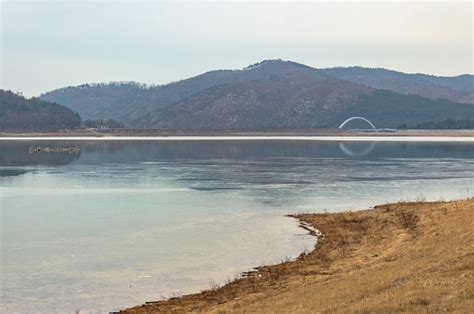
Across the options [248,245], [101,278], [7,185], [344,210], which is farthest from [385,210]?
[7,185]

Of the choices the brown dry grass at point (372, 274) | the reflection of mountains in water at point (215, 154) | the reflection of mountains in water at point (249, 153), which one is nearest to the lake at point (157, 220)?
the brown dry grass at point (372, 274)

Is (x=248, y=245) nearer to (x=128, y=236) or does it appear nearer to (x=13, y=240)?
(x=128, y=236)

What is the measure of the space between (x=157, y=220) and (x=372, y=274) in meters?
17.3

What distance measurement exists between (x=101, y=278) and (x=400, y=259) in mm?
9349

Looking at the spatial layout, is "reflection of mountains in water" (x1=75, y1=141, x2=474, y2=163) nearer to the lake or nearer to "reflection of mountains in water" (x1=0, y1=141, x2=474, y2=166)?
"reflection of mountains in water" (x1=0, y1=141, x2=474, y2=166)

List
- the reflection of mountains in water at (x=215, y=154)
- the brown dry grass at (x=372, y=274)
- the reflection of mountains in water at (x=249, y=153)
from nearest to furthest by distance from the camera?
the brown dry grass at (x=372, y=274), the reflection of mountains in water at (x=215, y=154), the reflection of mountains in water at (x=249, y=153)

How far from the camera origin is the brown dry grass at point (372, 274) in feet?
42.1

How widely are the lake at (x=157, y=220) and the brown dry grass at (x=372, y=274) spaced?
143 centimetres

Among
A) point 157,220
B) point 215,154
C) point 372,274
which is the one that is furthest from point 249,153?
point 372,274

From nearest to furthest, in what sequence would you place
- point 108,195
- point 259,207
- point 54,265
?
1. point 54,265
2. point 259,207
3. point 108,195

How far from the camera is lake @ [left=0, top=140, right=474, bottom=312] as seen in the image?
66.5 ft

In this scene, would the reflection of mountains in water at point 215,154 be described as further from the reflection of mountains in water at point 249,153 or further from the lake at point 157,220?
the lake at point 157,220

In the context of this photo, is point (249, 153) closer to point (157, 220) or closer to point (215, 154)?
point (215, 154)

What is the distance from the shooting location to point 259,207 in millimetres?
37500
